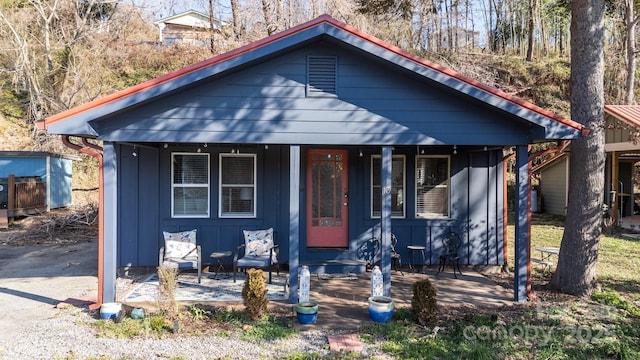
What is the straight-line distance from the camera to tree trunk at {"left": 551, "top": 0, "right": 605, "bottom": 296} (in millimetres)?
6227

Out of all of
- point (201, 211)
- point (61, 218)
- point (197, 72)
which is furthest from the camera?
point (61, 218)

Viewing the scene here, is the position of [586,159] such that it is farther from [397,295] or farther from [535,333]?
[397,295]

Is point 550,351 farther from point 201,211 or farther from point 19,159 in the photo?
point 19,159

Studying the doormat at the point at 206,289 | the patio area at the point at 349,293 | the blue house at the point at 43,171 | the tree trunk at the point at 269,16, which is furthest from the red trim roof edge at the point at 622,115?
the blue house at the point at 43,171

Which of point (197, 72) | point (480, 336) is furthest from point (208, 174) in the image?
point (480, 336)

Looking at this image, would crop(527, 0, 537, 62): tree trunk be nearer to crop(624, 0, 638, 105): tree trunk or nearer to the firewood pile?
crop(624, 0, 638, 105): tree trunk

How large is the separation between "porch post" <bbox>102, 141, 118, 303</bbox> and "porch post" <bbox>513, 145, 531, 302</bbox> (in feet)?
17.9

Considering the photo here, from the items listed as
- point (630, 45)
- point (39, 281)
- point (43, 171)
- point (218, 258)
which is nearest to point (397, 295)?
point (218, 258)

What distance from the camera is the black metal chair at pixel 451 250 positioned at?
7748mm

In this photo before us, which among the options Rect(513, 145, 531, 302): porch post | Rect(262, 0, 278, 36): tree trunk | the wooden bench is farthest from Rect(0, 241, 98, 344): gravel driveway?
Rect(262, 0, 278, 36): tree trunk

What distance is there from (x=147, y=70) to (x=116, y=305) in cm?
1993

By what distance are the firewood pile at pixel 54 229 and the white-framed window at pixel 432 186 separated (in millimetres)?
9038

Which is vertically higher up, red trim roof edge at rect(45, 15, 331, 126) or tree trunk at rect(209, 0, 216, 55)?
tree trunk at rect(209, 0, 216, 55)

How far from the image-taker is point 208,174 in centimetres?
755
